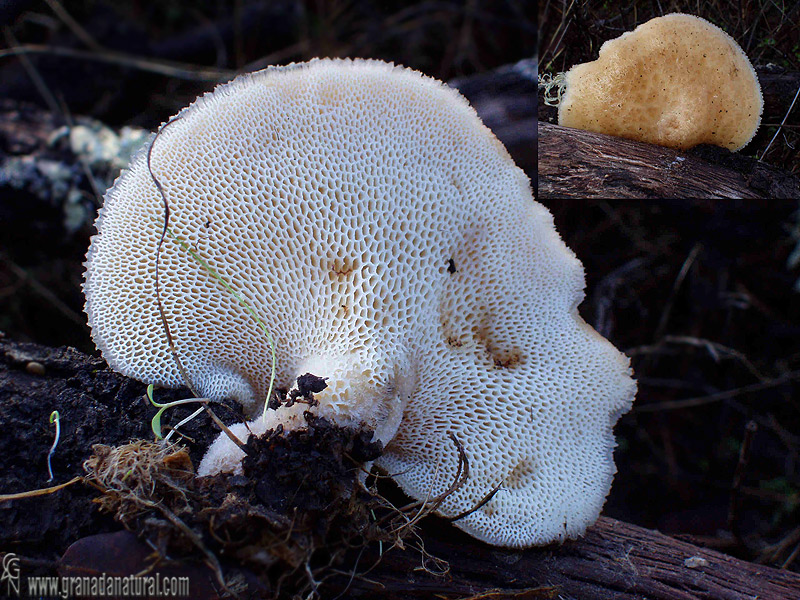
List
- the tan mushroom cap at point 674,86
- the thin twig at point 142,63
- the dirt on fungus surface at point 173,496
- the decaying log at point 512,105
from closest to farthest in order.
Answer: the dirt on fungus surface at point 173,496, the tan mushroom cap at point 674,86, the decaying log at point 512,105, the thin twig at point 142,63

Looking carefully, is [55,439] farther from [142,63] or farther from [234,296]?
[142,63]

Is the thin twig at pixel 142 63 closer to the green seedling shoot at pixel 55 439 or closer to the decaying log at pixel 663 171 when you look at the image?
the decaying log at pixel 663 171

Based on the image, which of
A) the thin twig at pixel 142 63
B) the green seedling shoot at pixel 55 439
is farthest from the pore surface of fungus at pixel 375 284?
the thin twig at pixel 142 63

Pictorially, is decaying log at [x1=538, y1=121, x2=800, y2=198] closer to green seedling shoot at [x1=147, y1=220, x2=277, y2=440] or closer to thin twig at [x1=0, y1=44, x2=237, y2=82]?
green seedling shoot at [x1=147, y1=220, x2=277, y2=440]

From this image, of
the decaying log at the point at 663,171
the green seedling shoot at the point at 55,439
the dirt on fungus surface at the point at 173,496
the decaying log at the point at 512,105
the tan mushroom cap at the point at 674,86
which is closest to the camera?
the dirt on fungus surface at the point at 173,496

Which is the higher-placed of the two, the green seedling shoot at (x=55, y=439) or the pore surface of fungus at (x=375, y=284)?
the pore surface of fungus at (x=375, y=284)

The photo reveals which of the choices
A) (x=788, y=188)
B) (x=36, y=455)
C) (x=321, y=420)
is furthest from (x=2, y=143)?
(x=788, y=188)
